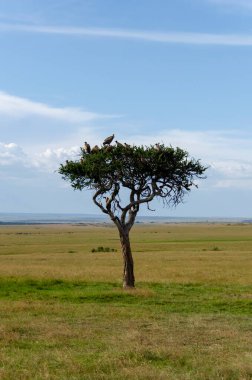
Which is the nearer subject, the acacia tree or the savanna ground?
the savanna ground

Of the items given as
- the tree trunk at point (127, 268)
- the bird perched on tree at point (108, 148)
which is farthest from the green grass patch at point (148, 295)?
the bird perched on tree at point (108, 148)

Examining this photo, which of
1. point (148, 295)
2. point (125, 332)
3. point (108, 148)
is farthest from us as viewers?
point (108, 148)

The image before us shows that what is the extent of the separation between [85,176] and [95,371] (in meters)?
20.4

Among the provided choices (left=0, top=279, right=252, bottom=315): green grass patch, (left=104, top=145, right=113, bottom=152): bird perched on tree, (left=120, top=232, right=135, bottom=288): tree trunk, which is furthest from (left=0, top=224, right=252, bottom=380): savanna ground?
(left=104, top=145, right=113, bottom=152): bird perched on tree

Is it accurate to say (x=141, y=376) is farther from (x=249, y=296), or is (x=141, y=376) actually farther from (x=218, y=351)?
(x=249, y=296)

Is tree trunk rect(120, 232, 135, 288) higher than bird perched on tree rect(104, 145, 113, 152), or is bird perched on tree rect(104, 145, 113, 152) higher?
bird perched on tree rect(104, 145, 113, 152)

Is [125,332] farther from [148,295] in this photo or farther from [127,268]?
[127,268]

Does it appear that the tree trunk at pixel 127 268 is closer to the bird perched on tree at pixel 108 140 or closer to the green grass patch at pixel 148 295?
the green grass patch at pixel 148 295

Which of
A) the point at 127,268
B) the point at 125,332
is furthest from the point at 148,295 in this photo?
the point at 125,332

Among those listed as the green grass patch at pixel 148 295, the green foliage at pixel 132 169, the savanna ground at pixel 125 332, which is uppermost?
the green foliage at pixel 132 169

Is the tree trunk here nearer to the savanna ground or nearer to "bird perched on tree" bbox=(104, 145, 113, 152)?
the savanna ground

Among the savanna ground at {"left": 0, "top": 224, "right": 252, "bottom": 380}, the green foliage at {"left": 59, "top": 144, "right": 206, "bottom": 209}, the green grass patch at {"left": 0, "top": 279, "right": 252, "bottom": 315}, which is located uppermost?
the green foliage at {"left": 59, "top": 144, "right": 206, "bottom": 209}

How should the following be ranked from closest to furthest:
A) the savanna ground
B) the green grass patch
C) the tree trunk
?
1. the savanna ground
2. the green grass patch
3. the tree trunk

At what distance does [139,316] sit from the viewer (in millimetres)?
20109
